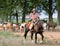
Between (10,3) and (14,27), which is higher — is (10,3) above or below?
above

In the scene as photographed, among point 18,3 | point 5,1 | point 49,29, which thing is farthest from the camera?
point 5,1

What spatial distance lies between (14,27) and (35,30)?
15265 millimetres

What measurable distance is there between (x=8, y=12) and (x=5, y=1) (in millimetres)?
2021

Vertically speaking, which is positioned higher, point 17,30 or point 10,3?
point 10,3

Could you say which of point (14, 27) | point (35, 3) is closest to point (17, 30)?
point (14, 27)

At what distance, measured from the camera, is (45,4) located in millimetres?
39125

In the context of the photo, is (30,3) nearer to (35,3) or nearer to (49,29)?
(35,3)

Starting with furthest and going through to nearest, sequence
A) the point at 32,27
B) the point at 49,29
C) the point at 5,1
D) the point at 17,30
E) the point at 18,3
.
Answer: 1. the point at 5,1
2. the point at 18,3
3. the point at 49,29
4. the point at 17,30
5. the point at 32,27

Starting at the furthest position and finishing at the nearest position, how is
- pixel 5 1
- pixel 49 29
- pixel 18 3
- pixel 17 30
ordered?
pixel 5 1 < pixel 18 3 < pixel 49 29 < pixel 17 30

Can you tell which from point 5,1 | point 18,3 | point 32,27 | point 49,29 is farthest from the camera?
point 5,1

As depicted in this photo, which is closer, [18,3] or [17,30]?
[17,30]

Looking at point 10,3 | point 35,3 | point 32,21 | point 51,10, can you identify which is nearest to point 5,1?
point 10,3

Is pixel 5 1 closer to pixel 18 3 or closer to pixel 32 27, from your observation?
pixel 18 3

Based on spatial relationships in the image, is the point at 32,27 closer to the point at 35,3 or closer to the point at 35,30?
the point at 35,30
